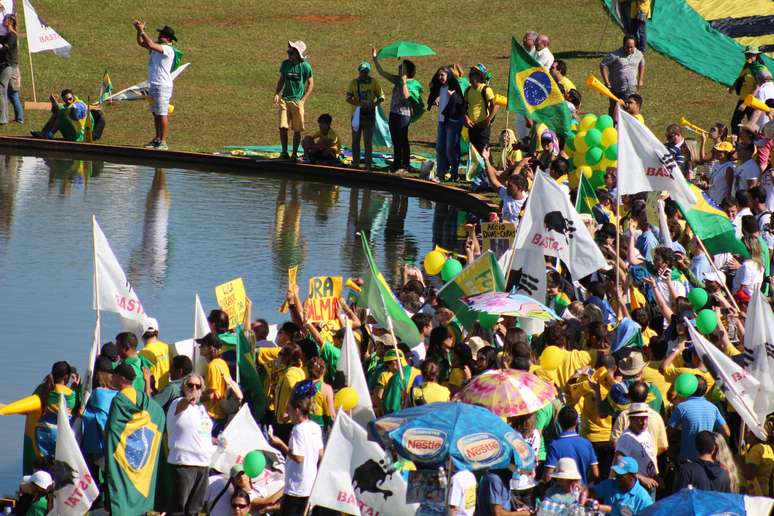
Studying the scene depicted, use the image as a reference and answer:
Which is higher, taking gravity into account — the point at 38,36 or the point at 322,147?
the point at 38,36

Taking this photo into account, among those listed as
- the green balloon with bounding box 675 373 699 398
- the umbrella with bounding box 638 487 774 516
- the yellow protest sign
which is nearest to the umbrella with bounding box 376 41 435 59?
the yellow protest sign

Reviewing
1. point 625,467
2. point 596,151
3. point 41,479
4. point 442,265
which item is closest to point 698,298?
point 442,265

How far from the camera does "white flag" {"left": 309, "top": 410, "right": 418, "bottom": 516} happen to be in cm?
998

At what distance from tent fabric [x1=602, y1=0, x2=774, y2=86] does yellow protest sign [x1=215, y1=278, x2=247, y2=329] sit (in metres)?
21.3

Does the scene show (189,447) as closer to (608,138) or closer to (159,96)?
(608,138)

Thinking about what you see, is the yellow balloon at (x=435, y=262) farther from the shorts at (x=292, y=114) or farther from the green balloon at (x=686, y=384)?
the shorts at (x=292, y=114)

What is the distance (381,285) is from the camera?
12.0 metres

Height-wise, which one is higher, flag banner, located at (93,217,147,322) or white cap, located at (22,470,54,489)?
flag banner, located at (93,217,147,322)

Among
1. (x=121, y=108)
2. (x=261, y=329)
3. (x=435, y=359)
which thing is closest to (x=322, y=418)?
(x=435, y=359)

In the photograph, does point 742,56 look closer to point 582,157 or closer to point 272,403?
point 582,157

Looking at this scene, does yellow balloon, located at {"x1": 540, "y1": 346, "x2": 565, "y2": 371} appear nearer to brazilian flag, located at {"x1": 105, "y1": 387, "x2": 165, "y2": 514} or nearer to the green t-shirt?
brazilian flag, located at {"x1": 105, "y1": 387, "x2": 165, "y2": 514}

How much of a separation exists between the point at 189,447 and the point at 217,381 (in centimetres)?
87

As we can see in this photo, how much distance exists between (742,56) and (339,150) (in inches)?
467

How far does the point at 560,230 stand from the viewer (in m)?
13.1
